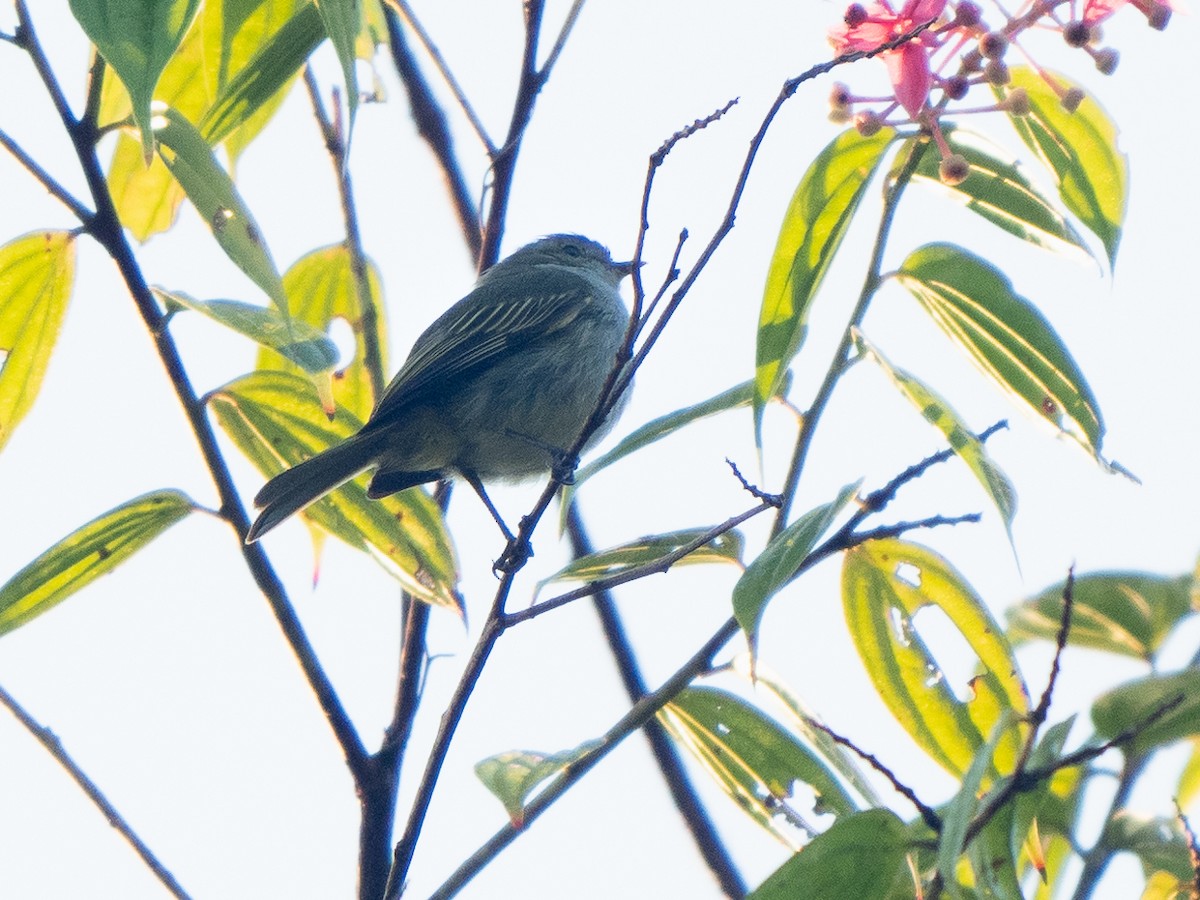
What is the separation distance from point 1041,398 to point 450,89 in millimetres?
1729

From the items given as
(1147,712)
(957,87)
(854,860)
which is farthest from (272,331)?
(1147,712)

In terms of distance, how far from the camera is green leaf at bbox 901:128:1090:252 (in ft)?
8.39

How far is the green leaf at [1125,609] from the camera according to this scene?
11.6 ft

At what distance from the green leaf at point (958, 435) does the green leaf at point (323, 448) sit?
1138 mm

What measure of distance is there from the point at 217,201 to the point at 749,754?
1.43 m

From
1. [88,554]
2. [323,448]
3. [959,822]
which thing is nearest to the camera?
[959,822]

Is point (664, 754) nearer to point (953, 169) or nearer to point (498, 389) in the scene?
point (953, 169)

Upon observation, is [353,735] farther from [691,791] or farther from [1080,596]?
[1080,596]

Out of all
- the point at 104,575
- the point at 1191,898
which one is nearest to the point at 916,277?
the point at 1191,898

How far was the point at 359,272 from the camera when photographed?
362cm

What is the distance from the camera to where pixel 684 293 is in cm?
256

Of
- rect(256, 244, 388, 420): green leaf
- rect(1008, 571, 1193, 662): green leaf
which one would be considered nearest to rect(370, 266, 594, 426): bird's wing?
rect(256, 244, 388, 420): green leaf

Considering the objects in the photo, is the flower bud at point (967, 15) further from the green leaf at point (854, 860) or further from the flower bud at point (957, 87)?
the green leaf at point (854, 860)

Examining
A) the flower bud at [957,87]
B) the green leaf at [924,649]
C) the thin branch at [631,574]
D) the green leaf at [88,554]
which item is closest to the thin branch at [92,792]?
the green leaf at [88,554]
